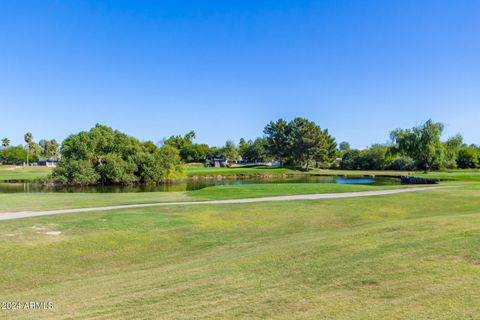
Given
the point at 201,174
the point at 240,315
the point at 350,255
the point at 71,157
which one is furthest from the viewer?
the point at 201,174

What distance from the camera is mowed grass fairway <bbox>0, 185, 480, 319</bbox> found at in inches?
205

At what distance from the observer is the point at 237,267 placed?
293 inches

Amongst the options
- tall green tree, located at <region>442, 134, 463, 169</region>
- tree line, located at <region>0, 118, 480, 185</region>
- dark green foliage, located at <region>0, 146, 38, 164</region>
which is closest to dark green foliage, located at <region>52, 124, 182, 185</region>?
tree line, located at <region>0, 118, 480, 185</region>

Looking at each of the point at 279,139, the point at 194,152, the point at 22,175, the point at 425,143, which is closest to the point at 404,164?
the point at 425,143

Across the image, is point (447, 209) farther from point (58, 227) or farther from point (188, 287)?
point (58, 227)

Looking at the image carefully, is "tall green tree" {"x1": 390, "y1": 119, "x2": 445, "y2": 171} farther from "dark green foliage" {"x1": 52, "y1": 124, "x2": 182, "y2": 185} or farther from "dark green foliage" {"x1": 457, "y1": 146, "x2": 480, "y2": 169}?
"dark green foliage" {"x1": 52, "y1": 124, "x2": 182, "y2": 185}

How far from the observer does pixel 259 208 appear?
16.8m

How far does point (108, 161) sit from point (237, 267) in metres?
47.0

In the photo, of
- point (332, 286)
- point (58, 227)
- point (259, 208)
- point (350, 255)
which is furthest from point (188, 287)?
point (259, 208)

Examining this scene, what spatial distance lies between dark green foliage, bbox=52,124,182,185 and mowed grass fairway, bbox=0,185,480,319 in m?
37.3

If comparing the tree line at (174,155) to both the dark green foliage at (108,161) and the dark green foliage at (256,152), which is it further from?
the dark green foliage at (256,152)

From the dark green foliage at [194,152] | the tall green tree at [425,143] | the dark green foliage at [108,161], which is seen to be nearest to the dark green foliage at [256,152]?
the dark green foliage at [194,152]

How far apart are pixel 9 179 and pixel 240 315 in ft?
196

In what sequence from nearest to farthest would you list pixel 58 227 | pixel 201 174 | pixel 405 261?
pixel 405 261, pixel 58 227, pixel 201 174
